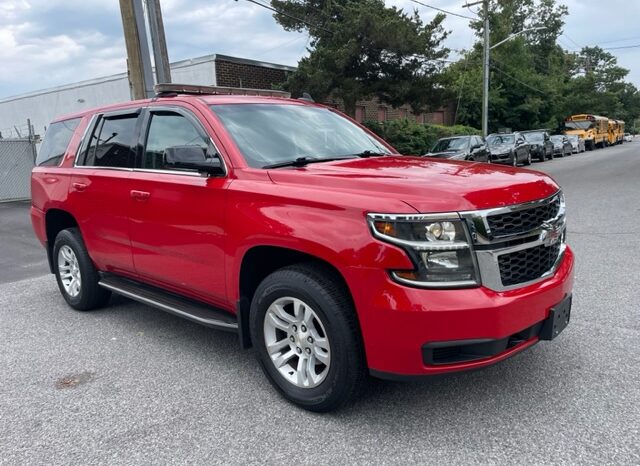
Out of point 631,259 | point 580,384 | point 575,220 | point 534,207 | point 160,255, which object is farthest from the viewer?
point 575,220

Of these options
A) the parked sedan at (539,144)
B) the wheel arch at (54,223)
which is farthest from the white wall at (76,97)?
the parked sedan at (539,144)

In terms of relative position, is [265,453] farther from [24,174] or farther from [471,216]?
[24,174]

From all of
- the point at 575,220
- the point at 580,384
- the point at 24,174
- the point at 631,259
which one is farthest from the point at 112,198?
the point at 24,174

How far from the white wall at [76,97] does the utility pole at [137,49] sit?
894 centimetres

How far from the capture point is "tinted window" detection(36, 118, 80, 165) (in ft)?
17.8

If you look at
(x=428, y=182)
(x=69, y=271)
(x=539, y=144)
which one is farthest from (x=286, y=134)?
(x=539, y=144)

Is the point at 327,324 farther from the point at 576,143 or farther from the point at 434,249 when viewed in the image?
the point at 576,143

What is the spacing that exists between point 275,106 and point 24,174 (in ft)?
47.3

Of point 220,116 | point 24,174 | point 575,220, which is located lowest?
point 575,220

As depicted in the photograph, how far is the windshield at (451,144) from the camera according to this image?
63.1ft

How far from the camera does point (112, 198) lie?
4.54 m

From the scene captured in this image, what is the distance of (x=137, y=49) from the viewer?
31.6 ft

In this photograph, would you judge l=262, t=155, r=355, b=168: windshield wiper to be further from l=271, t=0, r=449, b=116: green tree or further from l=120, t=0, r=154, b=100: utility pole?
l=271, t=0, r=449, b=116: green tree

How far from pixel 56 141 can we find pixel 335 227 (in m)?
4.10
